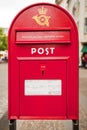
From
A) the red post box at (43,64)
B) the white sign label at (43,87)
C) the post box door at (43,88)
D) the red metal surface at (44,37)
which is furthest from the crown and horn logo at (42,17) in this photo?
the white sign label at (43,87)

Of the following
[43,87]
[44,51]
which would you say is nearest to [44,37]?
[44,51]

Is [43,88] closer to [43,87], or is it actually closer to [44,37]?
[43,87]

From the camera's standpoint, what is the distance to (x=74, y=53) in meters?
5.84

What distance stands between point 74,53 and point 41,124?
272 cm

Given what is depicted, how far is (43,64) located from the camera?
231 inches

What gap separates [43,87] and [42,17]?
3.32 ft

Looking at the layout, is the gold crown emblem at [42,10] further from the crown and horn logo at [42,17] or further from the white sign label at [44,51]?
the white sign label at [44,51]

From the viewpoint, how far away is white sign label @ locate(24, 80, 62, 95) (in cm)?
587

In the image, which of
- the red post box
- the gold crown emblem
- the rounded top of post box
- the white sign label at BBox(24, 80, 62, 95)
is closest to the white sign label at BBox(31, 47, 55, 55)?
the red post box

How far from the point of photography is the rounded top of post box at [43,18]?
230 inches

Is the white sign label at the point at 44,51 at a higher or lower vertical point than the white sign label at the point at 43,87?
higher

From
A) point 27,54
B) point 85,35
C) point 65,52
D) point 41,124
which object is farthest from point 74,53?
point 85,35

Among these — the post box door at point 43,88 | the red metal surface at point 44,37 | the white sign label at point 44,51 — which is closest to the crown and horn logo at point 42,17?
the red metal surface at point 44,37

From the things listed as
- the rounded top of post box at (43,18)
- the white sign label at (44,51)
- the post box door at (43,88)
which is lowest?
the post box door at (43,88)
